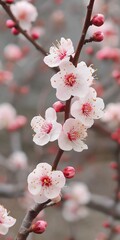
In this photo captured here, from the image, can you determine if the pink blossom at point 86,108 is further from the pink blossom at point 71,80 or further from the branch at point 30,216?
the branch at point 30,216

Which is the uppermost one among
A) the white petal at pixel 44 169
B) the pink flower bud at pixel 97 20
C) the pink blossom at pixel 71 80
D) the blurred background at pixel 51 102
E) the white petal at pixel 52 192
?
the blurred background at pixel 51 102

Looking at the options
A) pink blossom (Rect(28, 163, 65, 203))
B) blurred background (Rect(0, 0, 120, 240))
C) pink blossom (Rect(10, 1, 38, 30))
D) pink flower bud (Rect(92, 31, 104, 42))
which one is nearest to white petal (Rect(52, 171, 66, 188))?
pink blossom (Rect(28, 163, 65, 203))

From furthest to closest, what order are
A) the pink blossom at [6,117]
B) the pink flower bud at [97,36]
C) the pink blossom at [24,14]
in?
1. the pink blossom at [6,117]
2. the pink blossom at [24,14]
3. the pink flower bud at [97,36]

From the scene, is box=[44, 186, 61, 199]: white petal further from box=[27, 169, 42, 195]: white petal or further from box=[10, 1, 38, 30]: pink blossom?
box=[10, 1, 38, 30]: pink blossom

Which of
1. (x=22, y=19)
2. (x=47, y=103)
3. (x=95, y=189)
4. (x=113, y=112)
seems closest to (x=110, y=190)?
(x=95, y=189)

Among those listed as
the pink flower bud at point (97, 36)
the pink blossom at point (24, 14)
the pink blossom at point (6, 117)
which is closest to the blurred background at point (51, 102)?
the pink blossom at point (6, 117)

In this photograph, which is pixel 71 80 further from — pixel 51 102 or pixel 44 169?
pixel 51 102

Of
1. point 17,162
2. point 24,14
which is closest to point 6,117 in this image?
point 17,162
